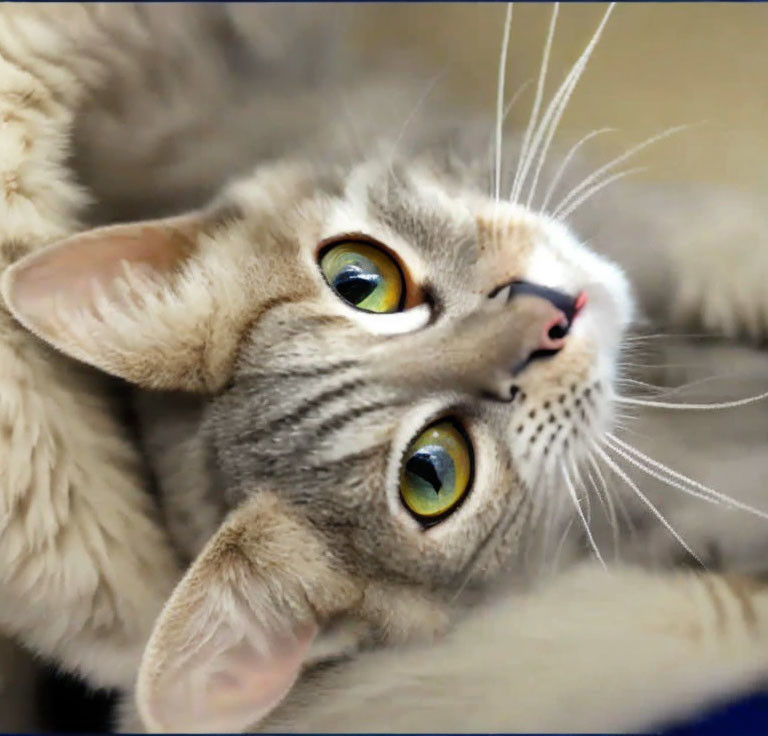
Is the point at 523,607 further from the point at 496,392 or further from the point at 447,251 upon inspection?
the point at 447,251

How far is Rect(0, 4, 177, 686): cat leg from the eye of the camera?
751mm

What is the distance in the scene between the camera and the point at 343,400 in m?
0.74

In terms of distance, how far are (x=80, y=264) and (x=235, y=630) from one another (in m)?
0.33

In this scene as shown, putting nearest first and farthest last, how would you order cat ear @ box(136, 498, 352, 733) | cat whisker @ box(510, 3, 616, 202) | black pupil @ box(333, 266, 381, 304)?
cat ear @ box(136, 498, 352, 733) → black pupil @ box(333, 266, 381, 304) → cat whisker @ box(510, 3, 616, 202)

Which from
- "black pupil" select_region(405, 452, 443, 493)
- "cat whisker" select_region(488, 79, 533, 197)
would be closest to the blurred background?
"cat whisker" select_region(488, 79, 533, 197)

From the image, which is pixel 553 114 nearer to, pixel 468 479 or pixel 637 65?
pixel 637 65

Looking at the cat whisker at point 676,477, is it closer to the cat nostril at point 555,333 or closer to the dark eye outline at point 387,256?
the cat nostril at point 555,333

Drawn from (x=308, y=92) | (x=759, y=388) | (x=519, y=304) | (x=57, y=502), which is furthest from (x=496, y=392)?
(x=308, y=92)

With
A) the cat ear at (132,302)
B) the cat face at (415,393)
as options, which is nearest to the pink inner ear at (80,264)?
the cat ear at (132,302)

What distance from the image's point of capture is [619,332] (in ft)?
2.79

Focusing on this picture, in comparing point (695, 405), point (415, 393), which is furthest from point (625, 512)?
point (415, 393)

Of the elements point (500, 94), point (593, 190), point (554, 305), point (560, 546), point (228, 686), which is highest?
point (500, 94)

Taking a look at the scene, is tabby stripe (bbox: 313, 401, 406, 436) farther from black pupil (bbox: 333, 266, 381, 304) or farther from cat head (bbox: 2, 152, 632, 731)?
black pupil (bbox: 333, 266, 381, 304)

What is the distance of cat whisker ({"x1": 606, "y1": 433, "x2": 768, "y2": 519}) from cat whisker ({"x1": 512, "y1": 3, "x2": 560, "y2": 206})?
0.27 meters
